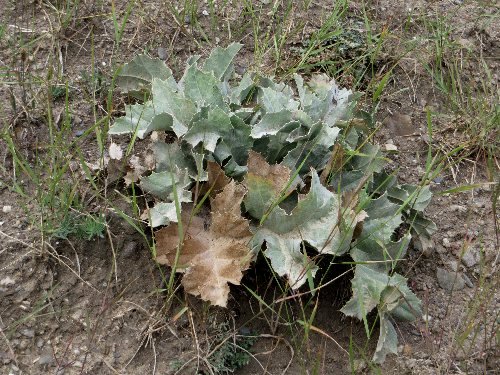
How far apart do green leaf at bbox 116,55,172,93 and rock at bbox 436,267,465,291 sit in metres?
1.24

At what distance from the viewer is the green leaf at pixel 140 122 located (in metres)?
2.22

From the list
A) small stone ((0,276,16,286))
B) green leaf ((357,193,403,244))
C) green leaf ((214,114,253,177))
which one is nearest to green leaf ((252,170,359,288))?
green leaf ((357,193,403,244))

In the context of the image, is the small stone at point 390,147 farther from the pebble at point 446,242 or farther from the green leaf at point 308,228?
the green leaf at point 308,228

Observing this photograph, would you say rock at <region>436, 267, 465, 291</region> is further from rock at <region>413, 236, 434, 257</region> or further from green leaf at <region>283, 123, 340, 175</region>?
green leaf at <region>283, 123, 340, 175</region>

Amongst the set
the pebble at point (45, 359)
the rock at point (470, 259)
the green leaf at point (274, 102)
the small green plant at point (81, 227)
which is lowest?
the pebble at point (45, 359)

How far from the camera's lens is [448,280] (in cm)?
234

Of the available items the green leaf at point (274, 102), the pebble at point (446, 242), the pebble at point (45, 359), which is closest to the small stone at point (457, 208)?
the pebble at point (446, 242)

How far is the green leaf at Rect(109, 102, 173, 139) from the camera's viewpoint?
222cm

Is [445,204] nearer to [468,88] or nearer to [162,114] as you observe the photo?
[468,88]

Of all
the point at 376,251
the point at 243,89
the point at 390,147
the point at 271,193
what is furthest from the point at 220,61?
the point at 376,251

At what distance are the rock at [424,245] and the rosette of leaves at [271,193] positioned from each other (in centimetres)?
3

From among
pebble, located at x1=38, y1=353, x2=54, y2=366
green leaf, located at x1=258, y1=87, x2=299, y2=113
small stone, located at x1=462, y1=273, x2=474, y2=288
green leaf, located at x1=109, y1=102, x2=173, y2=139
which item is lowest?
pebble, located at x1=38, y1=353, x2=54, y2=366

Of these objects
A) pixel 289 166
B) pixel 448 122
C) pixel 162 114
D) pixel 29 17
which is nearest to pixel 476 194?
pixel 448 122

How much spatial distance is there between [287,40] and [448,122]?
2.58 feet
